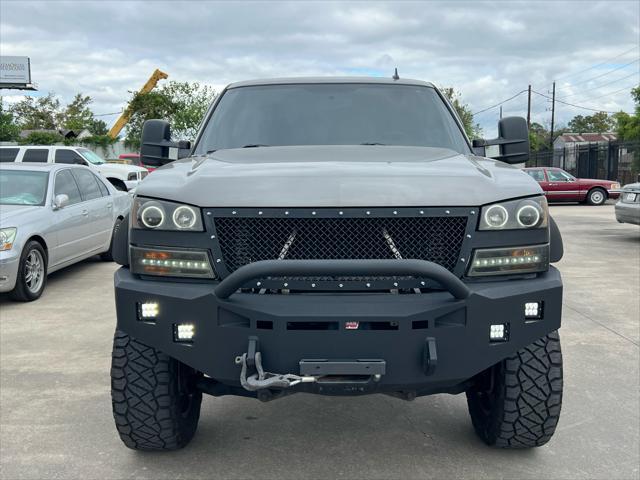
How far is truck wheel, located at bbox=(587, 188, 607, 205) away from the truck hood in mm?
22070

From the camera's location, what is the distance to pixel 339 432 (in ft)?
12.4

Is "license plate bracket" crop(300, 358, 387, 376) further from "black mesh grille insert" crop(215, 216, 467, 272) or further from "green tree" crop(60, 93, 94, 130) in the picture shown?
"green tree" crop(60, 93, 94, 130)

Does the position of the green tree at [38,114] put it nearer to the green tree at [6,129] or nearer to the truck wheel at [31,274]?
the green tree at [6,129]

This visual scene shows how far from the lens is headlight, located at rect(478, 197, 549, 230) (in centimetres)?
293

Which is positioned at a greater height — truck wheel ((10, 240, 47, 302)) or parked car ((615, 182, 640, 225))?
parked car ((615, 182, 640, 225))

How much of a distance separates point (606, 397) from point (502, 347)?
1.84 metres

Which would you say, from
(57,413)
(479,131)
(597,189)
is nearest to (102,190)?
(57,413)

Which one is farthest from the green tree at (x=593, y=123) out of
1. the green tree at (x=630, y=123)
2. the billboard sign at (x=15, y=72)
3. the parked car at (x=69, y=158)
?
the parked car at (x=69, y=158)

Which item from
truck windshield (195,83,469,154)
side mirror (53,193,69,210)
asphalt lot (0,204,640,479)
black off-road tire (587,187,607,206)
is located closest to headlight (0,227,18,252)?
side mirror (53,193,69,210)

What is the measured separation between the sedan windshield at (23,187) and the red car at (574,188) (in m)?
18.8

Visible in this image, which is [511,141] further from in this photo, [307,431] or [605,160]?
[605,160]

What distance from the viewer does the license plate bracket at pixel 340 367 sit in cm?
273

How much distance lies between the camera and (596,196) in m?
23.8

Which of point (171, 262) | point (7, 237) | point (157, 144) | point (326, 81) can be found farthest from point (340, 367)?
point (7, 237)
